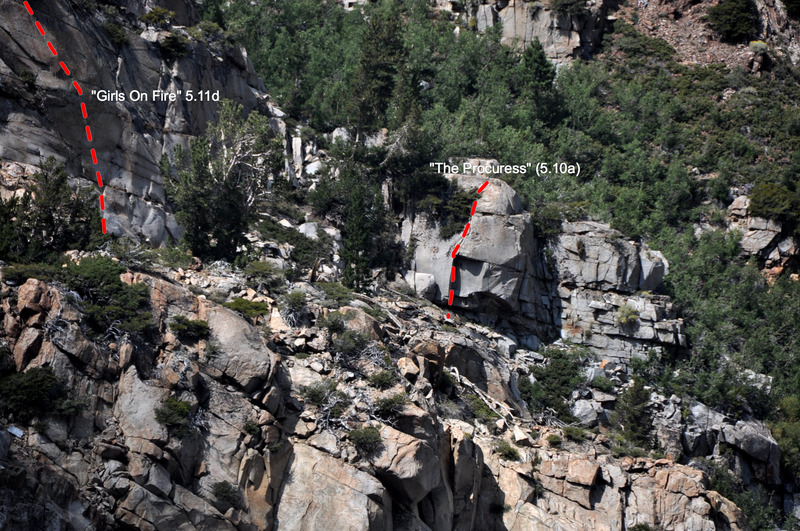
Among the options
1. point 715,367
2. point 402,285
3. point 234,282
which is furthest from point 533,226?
point 234,282

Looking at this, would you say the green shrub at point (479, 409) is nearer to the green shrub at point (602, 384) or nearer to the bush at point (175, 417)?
the green shrub at point (602, 384)

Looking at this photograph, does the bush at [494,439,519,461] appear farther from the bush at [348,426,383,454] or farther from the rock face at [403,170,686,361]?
the rock face at [403,170,686,361]

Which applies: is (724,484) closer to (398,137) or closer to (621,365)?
(621,365)

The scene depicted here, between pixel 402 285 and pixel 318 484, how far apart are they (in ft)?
76.6

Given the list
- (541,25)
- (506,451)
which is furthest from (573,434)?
(541,25)

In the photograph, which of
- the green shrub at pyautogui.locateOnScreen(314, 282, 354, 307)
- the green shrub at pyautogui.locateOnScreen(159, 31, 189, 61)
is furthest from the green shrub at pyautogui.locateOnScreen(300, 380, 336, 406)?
the green shrub at pyautogui.locateOnScreen(159, 31, 189, 61)

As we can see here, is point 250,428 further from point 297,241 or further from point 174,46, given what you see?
point 174,46

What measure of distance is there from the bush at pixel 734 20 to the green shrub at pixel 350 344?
2501 inches

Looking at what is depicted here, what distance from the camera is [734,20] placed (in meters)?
78.2

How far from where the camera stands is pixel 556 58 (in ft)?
246

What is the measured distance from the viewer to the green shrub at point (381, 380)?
2867 cm

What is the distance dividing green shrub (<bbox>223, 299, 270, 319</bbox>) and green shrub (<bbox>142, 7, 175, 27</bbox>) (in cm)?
2252

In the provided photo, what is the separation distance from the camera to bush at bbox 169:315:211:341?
25.6 metres

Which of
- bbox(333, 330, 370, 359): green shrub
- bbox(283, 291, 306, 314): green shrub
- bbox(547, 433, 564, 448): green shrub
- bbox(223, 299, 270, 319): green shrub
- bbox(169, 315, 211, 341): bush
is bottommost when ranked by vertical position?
bbox(547, 433, 564, 448): green shrub
